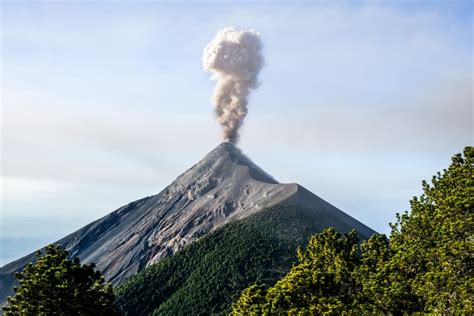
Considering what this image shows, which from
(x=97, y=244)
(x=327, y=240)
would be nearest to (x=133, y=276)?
(x=97, y=244)

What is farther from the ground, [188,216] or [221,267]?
[188,216]

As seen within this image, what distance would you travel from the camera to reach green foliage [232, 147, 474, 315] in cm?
3412

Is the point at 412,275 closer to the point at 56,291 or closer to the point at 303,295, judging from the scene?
the point at 303,295

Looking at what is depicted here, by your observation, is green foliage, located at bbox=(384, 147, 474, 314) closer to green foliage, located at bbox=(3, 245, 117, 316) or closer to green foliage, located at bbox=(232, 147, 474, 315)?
green foliage, located at bbox=(232, 147, 474, 315)

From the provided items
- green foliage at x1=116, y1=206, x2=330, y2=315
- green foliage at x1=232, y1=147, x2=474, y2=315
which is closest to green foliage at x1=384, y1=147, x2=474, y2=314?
green foliage at x1=232, y1=147, x2=474, y2=315

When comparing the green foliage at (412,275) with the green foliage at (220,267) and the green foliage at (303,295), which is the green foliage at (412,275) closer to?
the green foliage at (303,295)

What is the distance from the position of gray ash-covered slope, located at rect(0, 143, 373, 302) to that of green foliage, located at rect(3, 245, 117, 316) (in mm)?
111473

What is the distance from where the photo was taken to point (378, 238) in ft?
148

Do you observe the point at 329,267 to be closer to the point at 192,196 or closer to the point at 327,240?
the point at 327,240

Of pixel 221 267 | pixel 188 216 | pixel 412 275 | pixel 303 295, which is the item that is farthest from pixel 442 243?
pixel 188 216

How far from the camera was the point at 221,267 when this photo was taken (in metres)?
130

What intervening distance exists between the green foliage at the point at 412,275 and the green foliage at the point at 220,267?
74.3 m

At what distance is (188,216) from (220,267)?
43.8 meters

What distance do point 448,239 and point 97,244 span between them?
167 metres
